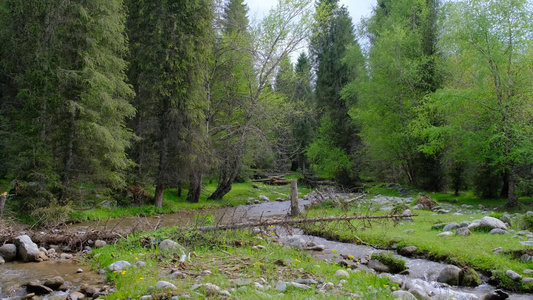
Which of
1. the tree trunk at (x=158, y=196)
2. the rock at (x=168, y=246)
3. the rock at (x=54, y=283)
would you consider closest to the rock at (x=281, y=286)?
the rock at (x=168, y=246)

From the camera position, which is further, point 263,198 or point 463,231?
point 263,198

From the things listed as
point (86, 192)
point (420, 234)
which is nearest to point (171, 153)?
point (86, 192)

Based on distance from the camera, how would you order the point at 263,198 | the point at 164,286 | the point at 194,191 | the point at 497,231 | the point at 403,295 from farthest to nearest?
the point at 263,198, the point at 194,191, the point at 497,231, the point at 403,295, the point at 164,286

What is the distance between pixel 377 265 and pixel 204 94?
13.8m

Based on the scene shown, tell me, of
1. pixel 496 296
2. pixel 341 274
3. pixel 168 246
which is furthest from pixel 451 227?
pixel 168 246

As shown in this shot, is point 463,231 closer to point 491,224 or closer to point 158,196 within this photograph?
point 491,224

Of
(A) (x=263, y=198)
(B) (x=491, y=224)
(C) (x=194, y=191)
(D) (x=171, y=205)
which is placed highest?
(B) (x=491, y=224)

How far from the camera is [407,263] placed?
9055 mm

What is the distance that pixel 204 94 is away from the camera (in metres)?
19.3

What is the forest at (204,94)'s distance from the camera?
1390 centimetres

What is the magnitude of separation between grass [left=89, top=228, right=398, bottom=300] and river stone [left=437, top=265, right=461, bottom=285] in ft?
5.53

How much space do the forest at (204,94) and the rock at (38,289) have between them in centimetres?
766

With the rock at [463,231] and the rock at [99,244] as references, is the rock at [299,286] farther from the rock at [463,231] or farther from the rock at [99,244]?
the rock at [463,231]

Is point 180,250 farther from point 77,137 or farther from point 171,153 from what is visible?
point 171,153
